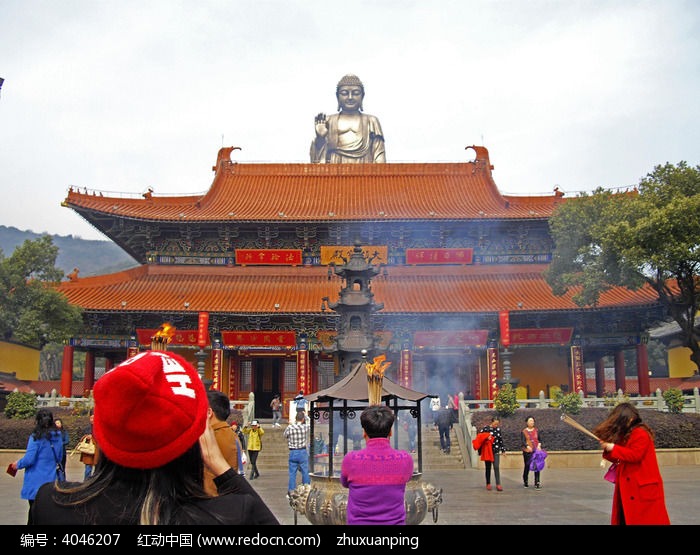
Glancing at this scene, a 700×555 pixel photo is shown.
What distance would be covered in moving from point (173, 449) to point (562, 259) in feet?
66.7

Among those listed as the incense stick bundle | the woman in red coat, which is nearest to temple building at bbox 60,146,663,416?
the incense stick bundle

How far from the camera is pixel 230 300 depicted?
82.0 feet

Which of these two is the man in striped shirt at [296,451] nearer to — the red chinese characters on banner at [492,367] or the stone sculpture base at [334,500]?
the stone sculpture base at [334,500]

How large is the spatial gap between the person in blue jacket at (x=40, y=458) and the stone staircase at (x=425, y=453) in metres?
10.7

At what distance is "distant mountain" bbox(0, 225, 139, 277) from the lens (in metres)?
162

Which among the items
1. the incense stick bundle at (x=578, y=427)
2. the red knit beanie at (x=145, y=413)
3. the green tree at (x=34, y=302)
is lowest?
the incense stick bundle at (x=578, y=427)

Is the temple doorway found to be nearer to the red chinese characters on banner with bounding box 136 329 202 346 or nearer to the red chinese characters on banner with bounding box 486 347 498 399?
the red chinese characters on banner with bounding box 136 329 202 346

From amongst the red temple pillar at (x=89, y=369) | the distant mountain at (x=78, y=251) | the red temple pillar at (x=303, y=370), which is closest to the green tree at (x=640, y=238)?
the red temple pillar at (x=303, y=370)

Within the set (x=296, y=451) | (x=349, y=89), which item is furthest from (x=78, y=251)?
(x=296, y=451)

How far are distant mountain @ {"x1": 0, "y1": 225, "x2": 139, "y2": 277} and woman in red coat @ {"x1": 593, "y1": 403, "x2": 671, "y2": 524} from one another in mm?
163042

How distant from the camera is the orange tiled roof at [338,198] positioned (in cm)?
2628

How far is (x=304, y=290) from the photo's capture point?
2584 centimetres
